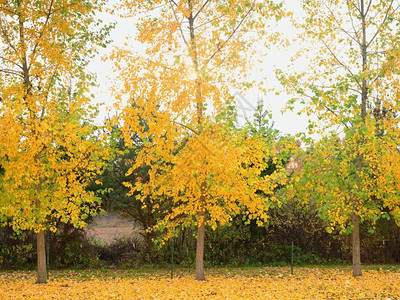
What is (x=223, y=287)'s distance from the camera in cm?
1120

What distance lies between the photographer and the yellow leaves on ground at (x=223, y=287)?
32.8ft

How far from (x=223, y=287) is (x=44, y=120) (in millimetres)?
6262

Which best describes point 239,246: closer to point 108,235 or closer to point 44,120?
point 108,235

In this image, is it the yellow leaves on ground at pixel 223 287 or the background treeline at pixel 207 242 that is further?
the background treeline at pixel 207 242

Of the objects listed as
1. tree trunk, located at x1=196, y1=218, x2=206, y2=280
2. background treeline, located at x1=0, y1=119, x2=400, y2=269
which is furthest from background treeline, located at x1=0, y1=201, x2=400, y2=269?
tree trunk, located at x1=196, y1=218, x2=206, y2=280

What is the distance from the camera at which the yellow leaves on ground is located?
998 cm

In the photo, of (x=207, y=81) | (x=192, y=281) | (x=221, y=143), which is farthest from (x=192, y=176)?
(x=192, y=281)

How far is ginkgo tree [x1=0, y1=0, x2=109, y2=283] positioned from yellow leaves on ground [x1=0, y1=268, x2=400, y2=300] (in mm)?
1528

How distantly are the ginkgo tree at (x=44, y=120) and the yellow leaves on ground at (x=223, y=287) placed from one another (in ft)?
5.01

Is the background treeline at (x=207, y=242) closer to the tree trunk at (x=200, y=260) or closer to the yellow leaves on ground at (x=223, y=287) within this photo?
the yellow leaves on ground at (x=223, y=287)

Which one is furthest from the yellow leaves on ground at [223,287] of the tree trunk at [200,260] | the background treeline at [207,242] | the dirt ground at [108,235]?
the dirt ground at [108,235]

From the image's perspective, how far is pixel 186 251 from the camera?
55.4ft

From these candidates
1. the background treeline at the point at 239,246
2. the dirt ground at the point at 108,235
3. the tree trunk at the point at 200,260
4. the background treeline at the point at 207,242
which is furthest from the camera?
the dirt ground at the point at 108,235

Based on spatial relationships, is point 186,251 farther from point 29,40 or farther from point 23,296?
point 29,40
